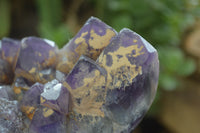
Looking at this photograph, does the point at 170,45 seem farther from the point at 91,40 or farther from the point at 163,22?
the point at 91,40

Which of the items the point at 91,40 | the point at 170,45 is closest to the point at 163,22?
the point at 170,45

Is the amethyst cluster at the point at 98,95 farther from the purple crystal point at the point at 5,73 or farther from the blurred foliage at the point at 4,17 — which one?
the blurred foliage at the point at 4,17

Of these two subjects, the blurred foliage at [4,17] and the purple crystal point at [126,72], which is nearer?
the purple crystal point at [126,72]

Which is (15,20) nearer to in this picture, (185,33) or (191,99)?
(185,33)

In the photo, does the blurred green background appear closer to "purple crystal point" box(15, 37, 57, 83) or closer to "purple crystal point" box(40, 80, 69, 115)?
"purple crystal point" box(15, 37, 57, 83)

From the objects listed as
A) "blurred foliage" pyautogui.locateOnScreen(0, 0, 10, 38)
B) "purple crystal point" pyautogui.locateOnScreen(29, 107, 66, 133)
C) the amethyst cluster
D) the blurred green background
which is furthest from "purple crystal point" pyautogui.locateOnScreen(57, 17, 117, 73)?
"blurred foliage" pyautogui.locateOnScreen(0, 0, 10, 38)

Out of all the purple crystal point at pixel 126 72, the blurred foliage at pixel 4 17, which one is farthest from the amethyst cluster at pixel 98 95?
the blurred foliage at pixel 4 17

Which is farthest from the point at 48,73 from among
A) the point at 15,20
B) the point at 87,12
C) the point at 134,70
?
the point at 15,20
